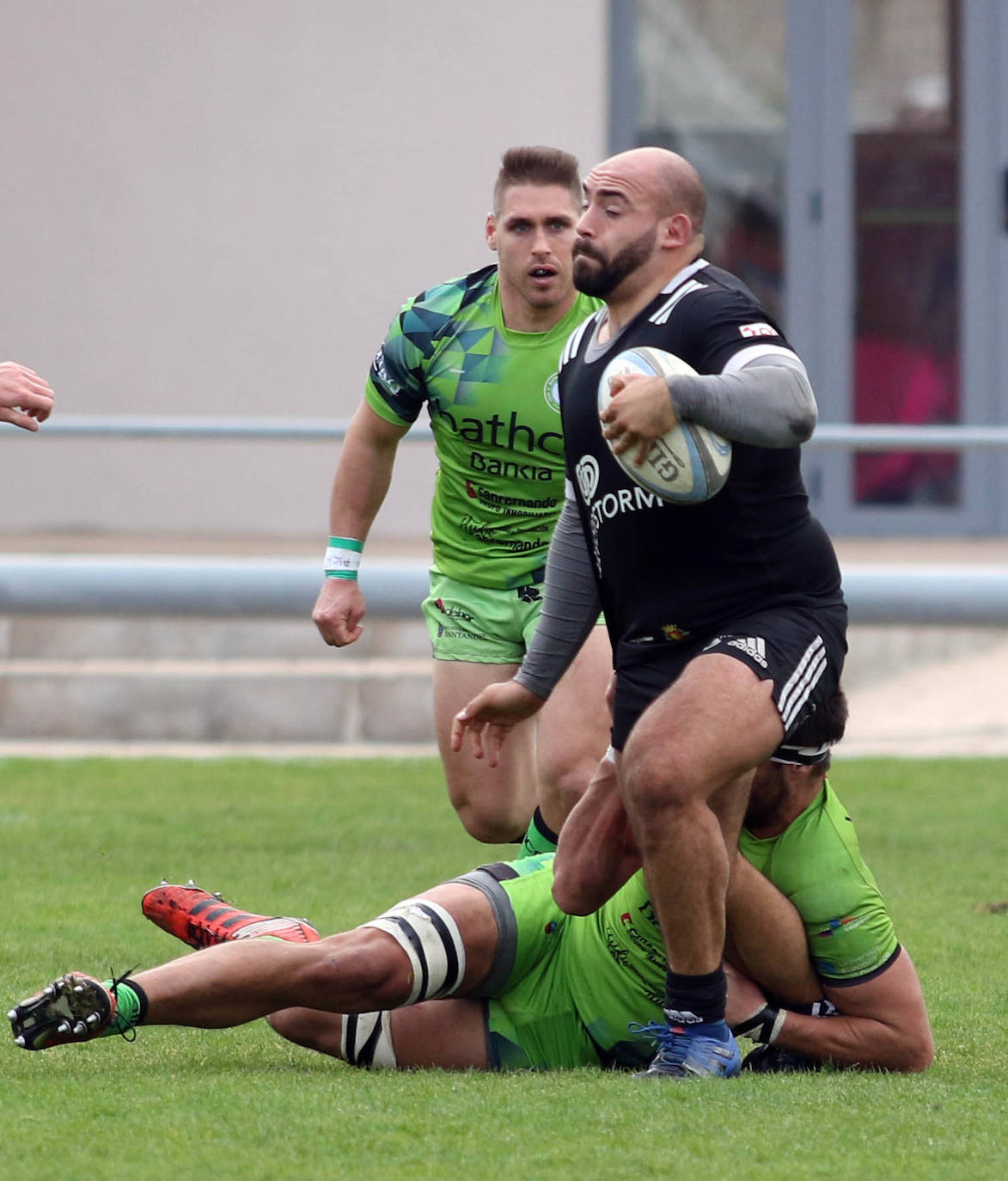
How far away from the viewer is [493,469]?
589 cm

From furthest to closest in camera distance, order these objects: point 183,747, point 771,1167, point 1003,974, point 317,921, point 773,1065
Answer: point 183,747 < point 317,921 < point 1003,974 < point 773,1065 < point 771,1167

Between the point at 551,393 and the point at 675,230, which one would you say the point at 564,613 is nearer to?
the point at 675,230

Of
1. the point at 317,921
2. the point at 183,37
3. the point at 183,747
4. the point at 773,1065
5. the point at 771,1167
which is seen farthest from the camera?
the point at 183,37

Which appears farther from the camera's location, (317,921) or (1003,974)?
(317,921)

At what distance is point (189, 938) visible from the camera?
4625 millimetres

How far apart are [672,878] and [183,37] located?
31.9 ft

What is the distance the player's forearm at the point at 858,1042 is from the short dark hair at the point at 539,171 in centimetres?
247

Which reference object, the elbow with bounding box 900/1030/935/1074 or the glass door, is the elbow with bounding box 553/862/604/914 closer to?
the elbow with bounding box 900/1030/935/1074

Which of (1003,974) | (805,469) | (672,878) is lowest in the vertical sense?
(1003,974)

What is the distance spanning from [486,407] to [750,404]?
1.85 m

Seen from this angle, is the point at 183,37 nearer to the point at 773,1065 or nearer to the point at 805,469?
the point at 805,469

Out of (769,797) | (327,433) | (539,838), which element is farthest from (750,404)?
(327,433)

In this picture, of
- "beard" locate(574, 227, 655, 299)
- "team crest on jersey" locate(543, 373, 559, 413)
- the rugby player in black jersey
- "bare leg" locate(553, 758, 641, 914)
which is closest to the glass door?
"team crest on jersey" locate(543, 373, 559, 413)

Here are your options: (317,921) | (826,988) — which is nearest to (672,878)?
(826,988)
